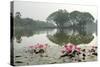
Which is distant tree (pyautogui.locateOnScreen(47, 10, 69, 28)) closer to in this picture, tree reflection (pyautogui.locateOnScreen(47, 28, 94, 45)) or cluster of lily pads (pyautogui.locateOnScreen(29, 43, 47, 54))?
tree reflection (pyautogui.locateOnScreen(47, 28, 94, 45))

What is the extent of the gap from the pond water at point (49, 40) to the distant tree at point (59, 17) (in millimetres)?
84

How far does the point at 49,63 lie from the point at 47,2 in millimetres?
691

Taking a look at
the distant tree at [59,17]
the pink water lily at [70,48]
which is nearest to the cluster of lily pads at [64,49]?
the pink water lily at [70,48]

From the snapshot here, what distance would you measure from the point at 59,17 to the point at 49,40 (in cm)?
29

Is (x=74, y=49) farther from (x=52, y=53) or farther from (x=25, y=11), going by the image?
(x=25, y=11)

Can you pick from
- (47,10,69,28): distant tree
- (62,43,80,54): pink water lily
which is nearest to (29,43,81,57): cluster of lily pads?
(62,43,80,54): pink water lily

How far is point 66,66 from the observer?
8.27ft

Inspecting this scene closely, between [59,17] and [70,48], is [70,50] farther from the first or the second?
[59,17]

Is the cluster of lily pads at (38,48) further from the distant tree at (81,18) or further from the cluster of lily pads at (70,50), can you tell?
the distant tree at (81,18)

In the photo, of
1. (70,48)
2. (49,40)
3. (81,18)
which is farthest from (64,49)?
(81,18)

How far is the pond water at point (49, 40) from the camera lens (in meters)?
2.33
